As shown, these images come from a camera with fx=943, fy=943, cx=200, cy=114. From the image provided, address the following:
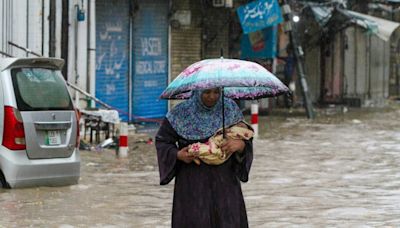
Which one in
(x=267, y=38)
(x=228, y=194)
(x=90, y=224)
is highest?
(x=267, y=38)

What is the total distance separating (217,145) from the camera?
646cm

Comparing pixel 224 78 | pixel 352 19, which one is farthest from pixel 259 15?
pixel 224 78

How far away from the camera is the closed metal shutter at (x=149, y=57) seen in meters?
22.3

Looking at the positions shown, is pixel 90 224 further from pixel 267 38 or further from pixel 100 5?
pixel 267 38

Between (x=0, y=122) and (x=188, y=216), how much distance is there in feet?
18.0

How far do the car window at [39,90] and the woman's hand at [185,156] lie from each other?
17.8ft

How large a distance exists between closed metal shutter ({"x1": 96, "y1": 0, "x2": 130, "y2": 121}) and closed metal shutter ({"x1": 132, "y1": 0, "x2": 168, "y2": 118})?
0.34 metres

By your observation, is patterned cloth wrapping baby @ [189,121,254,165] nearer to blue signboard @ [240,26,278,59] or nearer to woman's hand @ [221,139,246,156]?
woman's hand @ [221,139,246,156]

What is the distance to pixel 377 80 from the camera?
34.3m

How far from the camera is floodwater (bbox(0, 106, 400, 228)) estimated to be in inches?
406

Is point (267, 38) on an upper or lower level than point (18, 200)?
upper

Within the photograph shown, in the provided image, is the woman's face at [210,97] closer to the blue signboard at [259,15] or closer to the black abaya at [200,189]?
the black abaya at [200,189]

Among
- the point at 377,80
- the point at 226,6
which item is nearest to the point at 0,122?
the point at 226,6

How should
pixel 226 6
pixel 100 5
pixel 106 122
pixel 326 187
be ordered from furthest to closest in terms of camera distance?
pixel 226 6 → pixel 100 5 → pixel 106 122 → pixel 326 187
